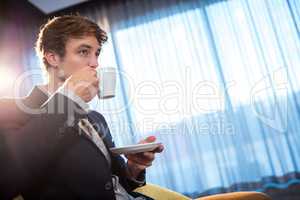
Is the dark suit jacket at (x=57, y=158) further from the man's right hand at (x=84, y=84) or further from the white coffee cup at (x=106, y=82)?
the white coffee cup at (x=106, y=82)

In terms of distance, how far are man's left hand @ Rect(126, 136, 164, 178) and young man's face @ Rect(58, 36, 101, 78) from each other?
1.09 feet

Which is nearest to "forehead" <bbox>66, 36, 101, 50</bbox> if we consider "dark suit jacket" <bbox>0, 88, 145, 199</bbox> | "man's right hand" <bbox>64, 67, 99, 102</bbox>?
"man's right hand" <bbox>64, 67, 99, 102</bbox>

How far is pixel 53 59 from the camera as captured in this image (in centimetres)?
103

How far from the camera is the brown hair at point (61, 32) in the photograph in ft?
3.40

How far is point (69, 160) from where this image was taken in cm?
75

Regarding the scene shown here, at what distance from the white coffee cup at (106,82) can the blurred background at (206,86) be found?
1.66 meters

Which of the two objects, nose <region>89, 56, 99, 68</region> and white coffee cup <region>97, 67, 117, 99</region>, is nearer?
white coffee cup <region>97, 67, 117, 99</region>

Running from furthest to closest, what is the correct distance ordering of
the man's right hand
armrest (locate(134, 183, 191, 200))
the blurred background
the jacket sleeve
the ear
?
the blurred background, armrest (locate(134, 183, 191, 200)), the ear, the man's right hand, the jacket sleeve

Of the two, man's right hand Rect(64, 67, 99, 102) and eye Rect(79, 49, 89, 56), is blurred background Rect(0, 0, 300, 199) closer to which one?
eye Rect(79, 49, 89, 56)

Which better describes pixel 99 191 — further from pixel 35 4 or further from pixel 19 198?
pixel 35 4

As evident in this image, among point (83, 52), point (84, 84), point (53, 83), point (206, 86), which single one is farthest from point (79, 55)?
point (206, 86)

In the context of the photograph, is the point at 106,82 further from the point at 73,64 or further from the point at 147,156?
the point at 147,156

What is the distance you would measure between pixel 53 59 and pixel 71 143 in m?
0.40

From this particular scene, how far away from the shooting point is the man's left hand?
1001mm
